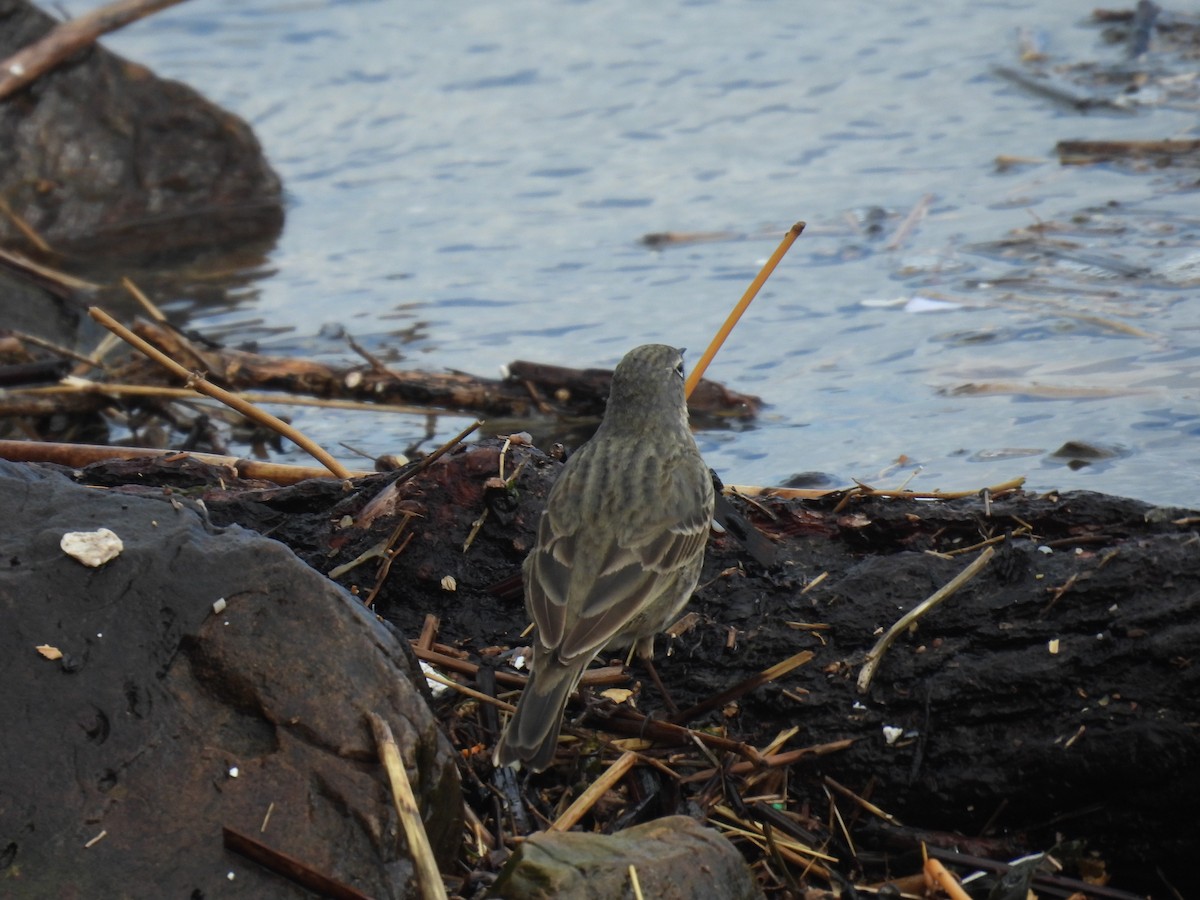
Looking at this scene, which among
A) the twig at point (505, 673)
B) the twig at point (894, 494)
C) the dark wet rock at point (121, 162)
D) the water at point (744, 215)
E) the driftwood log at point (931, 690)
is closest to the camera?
the driftwood log at point (931, 690)

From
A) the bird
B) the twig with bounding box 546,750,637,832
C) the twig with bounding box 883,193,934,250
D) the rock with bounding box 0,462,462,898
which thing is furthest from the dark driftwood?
the rock with bounding box 0,462,462,898

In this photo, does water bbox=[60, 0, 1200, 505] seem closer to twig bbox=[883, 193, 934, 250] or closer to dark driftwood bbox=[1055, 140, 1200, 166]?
twig bbox=[883, 193, 934, 250]

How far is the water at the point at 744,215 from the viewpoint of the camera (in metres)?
7.99

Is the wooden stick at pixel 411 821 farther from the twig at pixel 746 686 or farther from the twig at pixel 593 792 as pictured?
the twig at pixel 746 686

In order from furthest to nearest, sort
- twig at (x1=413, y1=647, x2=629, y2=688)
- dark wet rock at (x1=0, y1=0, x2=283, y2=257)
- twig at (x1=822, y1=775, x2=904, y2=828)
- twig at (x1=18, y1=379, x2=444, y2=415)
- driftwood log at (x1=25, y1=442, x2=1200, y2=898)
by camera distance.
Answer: dark wet rock at (x1=0, y1=0, x2=283, y2=257)
twig at (x1=18, y1=379, x2=444, y2=415)
twig at (x1=413, y1=647, x2=629, y2=688)
twig at (x1=822, y1=775, x2=904, y2=828)
driftwood log at (x1=25, y1=442, x2=1200, y2=898)

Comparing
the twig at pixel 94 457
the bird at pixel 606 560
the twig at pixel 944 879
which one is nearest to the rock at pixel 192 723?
the bird at pixel 606 560

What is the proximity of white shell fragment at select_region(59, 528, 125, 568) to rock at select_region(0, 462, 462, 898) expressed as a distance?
23 mm

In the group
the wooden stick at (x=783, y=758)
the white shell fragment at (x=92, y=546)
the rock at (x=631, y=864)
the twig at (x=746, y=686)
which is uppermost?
the white shell fragment at (x=92, y=546)

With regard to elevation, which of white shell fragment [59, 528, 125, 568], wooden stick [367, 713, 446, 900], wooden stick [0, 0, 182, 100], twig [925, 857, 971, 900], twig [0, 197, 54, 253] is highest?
white shell fragment [59, 528, 125, 568]

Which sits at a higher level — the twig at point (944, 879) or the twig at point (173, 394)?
the twig at point (944, 879)

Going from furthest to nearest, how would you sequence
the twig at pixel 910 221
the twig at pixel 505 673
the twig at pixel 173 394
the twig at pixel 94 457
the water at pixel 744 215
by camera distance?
the twig at pixel 910 221
the water at pixel 744 215
the twig at pixel 173 394
the twig at pixel 94 457
the twig at pixel 505 673

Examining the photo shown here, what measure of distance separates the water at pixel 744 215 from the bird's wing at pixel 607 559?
2576 mm

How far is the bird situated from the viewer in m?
4.14

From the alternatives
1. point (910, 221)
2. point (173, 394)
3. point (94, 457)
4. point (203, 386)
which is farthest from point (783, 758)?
point (910, 221)
